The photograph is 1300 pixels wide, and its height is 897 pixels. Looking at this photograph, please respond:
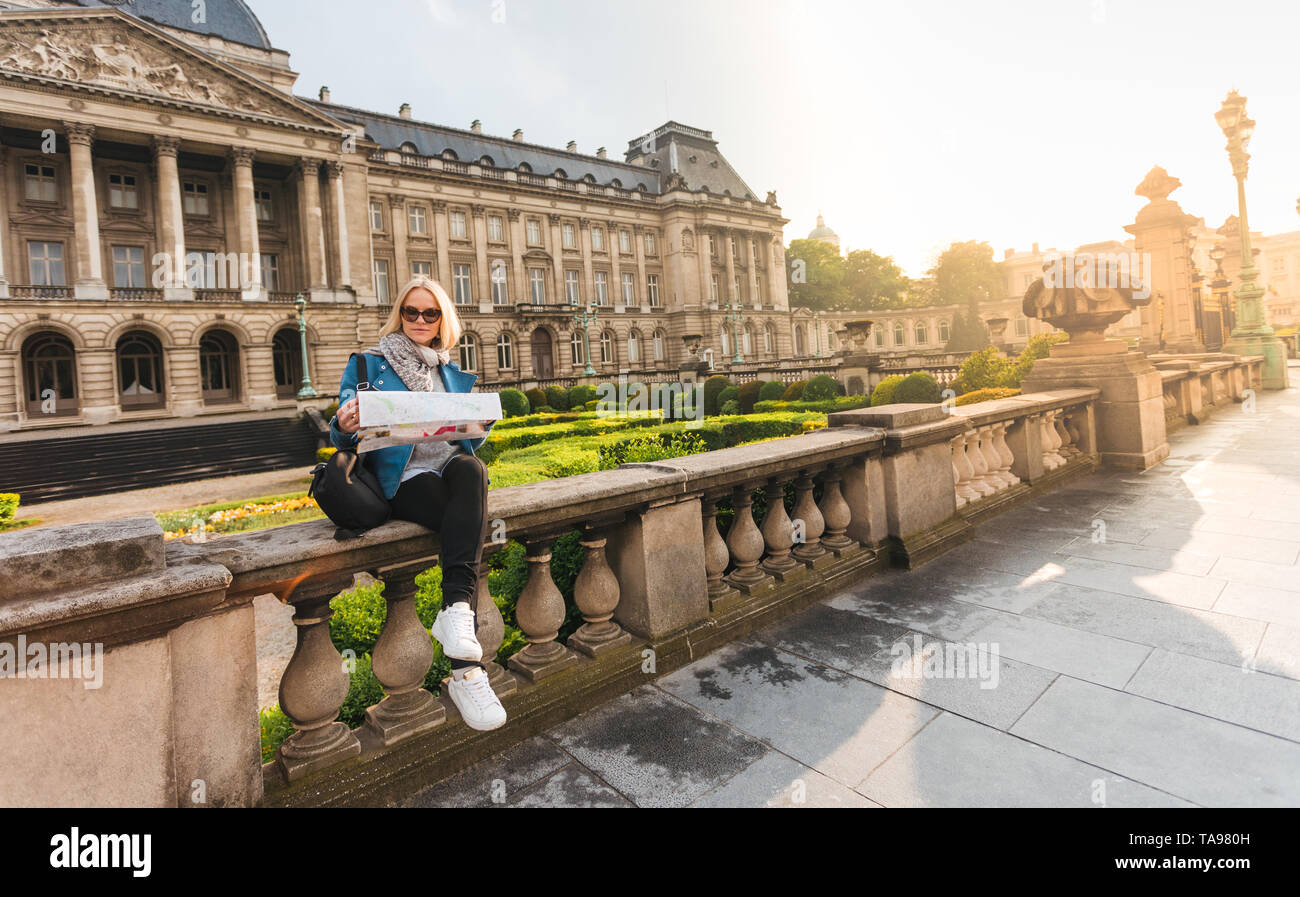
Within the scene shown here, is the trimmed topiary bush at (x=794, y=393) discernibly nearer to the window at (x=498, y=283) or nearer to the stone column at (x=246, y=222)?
the stone column at (x=246, y=222)

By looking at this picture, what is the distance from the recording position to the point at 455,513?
2637 mm

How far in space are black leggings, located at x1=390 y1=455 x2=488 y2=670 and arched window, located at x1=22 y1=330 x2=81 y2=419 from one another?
38.3 m

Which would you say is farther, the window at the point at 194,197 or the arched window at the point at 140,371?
the window at the point at 194,197

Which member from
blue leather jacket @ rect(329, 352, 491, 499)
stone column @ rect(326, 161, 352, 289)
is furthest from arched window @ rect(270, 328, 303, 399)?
blue leather jacket @ rect(329, 352, 491, 499)

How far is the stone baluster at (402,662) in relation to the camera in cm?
269

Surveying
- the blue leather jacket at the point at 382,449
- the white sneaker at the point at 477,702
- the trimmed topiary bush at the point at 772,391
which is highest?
the trimmed topiary bush at the point at 772,391

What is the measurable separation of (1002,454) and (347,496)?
6569 mm

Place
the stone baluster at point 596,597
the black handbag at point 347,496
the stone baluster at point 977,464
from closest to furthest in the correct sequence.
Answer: the black handbag at point 347,496, the stone baluster at point 596,597, the stone baluster at point 977,464

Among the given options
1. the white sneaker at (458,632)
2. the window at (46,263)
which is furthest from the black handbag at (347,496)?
the window at (46,263)

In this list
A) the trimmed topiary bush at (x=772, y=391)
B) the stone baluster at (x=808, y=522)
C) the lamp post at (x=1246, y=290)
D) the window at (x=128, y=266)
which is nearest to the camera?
the stone baluster at (x=808, y=522)

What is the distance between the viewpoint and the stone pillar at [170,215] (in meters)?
32.1

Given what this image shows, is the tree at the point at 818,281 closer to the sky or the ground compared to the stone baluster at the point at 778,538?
closer to the sky

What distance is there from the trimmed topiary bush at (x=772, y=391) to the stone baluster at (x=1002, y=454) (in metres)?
16.7
